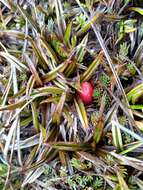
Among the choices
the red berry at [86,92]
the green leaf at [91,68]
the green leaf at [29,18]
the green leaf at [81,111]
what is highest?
the green leaf at [29,18]

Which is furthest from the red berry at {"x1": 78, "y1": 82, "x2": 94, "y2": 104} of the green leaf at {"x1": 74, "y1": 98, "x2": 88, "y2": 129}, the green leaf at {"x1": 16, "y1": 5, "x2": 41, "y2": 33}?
the green leaf at {"x1": 16, "y1": 5, "x2": 41, "y2": 33}

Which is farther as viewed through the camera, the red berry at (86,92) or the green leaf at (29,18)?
the green leaf at (29,18)

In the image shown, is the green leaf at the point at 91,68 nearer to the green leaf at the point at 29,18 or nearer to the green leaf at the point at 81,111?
the green leaf at the point at 81,111

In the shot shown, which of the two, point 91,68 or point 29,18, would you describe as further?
point 29,18

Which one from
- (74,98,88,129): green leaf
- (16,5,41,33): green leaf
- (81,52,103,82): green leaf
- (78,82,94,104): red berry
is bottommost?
(74,98,88,129): green leaf

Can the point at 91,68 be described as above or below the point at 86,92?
above

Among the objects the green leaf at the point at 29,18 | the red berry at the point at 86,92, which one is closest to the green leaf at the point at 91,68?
the red berry at the point at 86,92

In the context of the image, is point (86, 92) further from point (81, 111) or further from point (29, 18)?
point (29, 18)

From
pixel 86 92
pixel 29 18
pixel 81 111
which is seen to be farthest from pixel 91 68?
pixel 29 18

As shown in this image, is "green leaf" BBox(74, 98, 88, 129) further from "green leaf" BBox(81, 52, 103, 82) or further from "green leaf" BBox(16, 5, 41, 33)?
"green leaf" BBox(16, 5, 41, 33)
